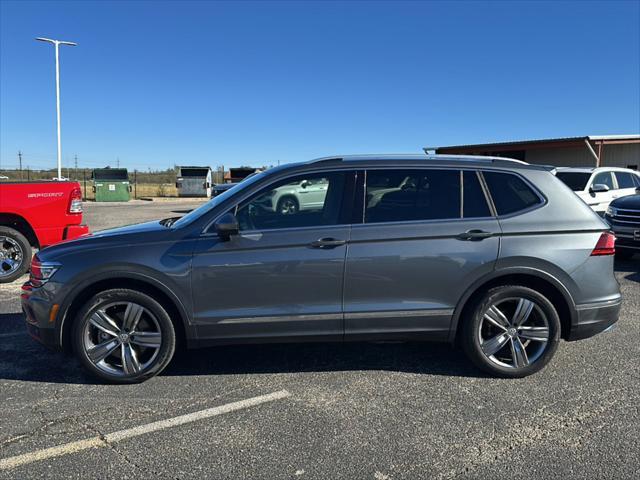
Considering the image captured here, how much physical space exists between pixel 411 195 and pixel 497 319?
1.19 m

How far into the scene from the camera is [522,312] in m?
3.92

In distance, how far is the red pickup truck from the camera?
7207 millimetres

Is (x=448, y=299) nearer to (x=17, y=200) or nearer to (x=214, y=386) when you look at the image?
(x=214, y=386)

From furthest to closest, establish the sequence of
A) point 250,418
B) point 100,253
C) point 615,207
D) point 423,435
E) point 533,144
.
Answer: point 533,144 < point 615,207 < point 100,253 < point 250,418 < point 423,435

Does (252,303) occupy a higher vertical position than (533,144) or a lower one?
lower

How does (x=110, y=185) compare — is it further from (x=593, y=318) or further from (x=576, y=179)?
(x=593, y=318)

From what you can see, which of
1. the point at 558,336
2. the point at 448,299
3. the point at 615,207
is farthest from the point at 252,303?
the point at 615,207

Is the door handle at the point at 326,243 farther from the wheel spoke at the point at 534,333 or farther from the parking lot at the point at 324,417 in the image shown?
the wheel spoke at the point at 534,333

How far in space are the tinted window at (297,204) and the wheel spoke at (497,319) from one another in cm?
142

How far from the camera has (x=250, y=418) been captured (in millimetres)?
3340

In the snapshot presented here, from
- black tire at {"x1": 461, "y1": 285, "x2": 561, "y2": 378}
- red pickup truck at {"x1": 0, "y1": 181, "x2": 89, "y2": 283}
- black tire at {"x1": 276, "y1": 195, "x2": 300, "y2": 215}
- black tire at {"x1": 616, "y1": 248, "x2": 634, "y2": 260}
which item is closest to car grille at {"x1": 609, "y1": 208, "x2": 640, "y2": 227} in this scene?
black tire at {"x1": 616, "y1": 248, "x2": 634, "y2": 260}

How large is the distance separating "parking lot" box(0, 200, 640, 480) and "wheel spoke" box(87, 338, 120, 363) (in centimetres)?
23

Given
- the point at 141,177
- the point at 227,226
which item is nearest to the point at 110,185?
the point at 227,226

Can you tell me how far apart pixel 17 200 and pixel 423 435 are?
6711mm
